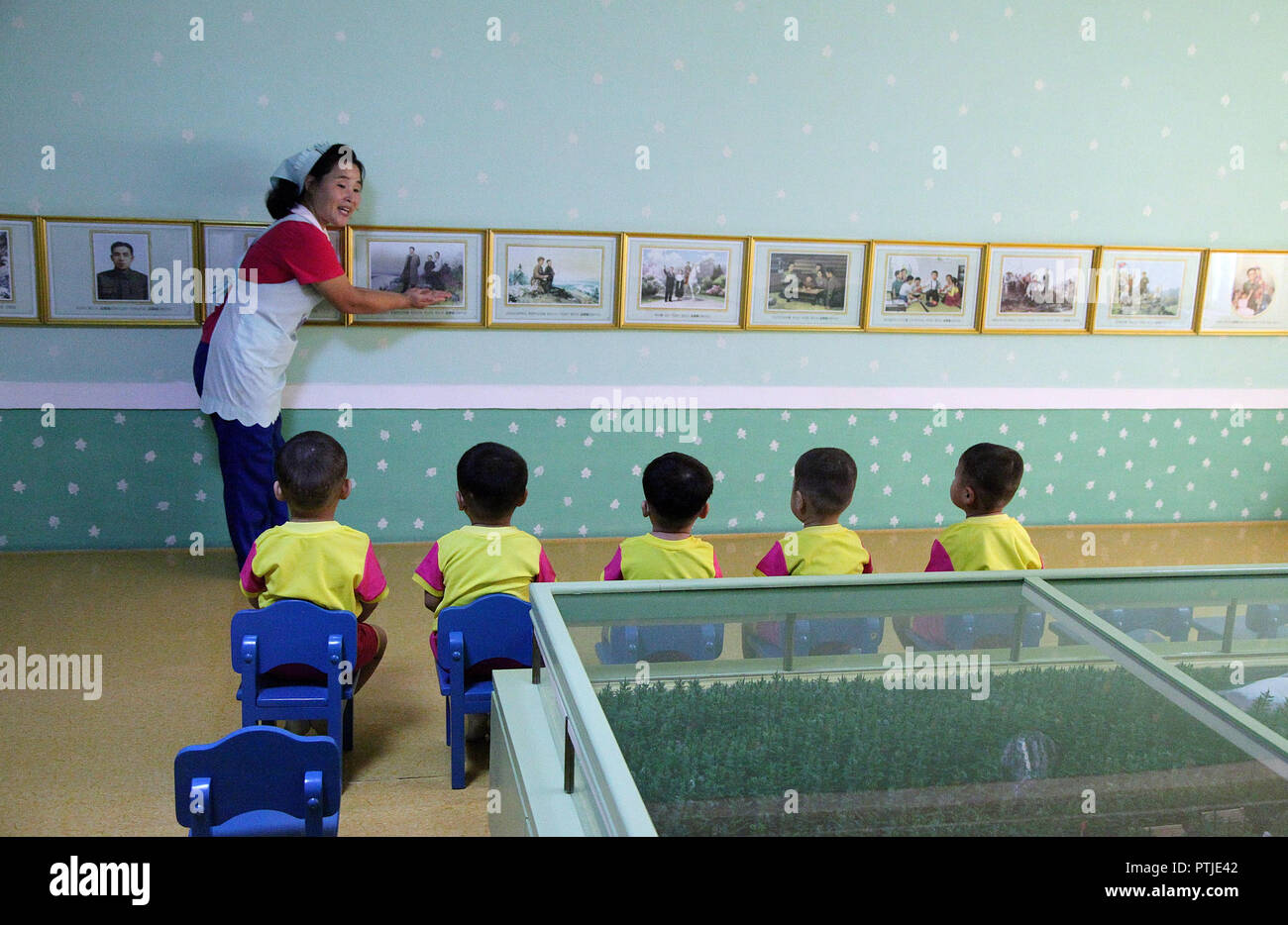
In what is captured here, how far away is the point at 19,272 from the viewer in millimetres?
4898

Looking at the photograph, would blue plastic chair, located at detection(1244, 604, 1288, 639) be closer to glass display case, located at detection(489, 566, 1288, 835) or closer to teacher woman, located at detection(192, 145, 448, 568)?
glass display case, located at detection(489, 566, 1288, 835)

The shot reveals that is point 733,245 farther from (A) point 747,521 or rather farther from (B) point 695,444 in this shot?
(A) point 747,521

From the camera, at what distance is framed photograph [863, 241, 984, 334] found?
5.79 m

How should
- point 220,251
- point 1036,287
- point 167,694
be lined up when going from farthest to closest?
point 1036,287
point 220,251
point 167,694

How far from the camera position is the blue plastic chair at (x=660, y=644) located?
2.12 metres

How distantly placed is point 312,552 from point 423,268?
2.42m

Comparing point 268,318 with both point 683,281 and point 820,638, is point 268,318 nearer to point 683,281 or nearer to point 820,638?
point 683,281

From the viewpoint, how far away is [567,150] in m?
5.31

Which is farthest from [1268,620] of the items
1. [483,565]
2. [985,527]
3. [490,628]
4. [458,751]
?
[458,751]

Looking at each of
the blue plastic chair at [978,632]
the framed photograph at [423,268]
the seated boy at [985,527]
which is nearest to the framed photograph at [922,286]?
the framed photograph at [423,268]

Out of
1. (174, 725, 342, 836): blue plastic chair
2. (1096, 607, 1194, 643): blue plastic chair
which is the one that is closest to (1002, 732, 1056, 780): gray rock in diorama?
(1096, 607, 1194, 643): blue plastic chair

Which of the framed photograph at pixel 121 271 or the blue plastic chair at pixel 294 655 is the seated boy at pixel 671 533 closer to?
the blue plastic chair at pixel 294 655

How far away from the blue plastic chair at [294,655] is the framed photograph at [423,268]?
257 centimetres

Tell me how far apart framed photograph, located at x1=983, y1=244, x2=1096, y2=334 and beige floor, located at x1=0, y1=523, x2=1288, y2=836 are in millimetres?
1269
